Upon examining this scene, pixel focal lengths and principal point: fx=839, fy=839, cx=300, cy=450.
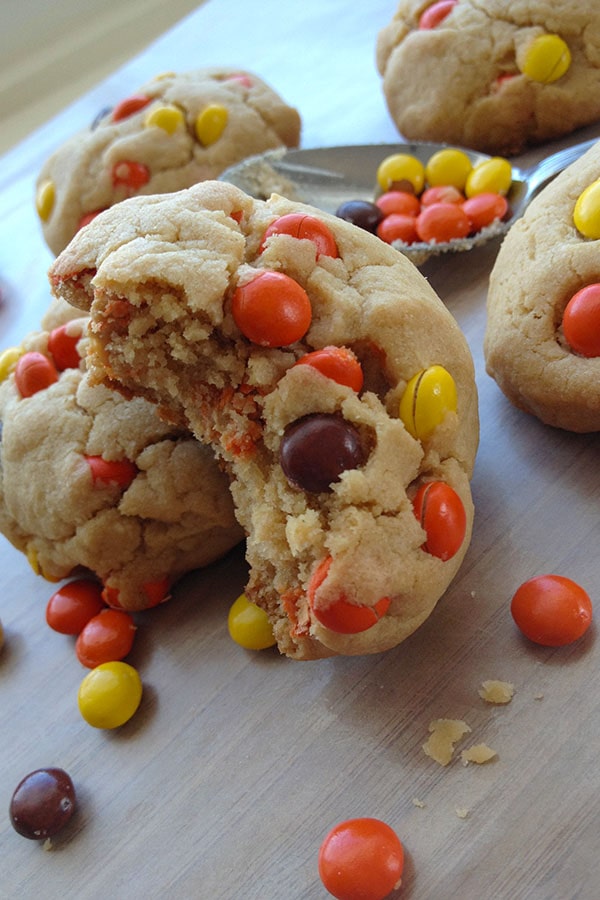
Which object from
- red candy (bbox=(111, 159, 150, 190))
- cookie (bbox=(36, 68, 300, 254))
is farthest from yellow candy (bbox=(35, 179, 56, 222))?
red candy (bbox=(111, 159, 150, 190))

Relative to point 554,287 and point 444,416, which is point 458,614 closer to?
point 444,416

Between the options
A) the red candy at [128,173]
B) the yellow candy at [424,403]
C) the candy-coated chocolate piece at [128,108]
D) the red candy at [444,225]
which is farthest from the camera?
the candy-coated chocolate piece at [128,108]

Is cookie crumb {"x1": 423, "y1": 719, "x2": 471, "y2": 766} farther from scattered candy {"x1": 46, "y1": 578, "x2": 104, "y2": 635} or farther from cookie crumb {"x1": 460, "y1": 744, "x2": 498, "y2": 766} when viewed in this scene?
scattered candy {"x1": 46, "y1": 578, "x2": 104, "y2": 635}

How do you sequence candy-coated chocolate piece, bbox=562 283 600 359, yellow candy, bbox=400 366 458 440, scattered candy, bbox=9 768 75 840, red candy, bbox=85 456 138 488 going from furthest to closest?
red candy, bbox=85 456 138 488 < candy-coated chocolate piece, bbox=562 283 600 359 < scattered candy, bbox=9 768 75 840 < yellow candy, bbox=400 366 458 440

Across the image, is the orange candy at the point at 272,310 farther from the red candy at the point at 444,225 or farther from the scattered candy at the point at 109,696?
the red candy at the point at 444,225

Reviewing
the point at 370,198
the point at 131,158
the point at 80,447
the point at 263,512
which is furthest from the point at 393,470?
the point at 131,158

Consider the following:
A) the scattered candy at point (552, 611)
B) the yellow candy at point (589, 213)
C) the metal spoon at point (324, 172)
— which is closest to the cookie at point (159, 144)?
the metal spoon at point (324, 172)
